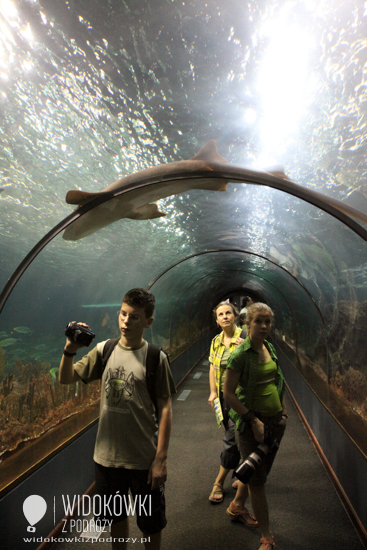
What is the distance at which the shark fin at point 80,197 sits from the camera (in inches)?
88.4

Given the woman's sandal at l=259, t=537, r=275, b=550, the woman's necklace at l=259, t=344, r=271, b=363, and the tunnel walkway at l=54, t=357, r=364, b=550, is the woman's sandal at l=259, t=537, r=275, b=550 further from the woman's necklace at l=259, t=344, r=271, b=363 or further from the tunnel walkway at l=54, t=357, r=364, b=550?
the woman's necklace at l=259, t=344, r=271, b=363

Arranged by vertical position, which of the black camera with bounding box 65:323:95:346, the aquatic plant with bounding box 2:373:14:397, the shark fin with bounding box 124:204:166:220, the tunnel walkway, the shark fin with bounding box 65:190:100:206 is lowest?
the tunnel walkway

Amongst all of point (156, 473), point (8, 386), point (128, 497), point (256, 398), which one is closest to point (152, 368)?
point (156, 473)

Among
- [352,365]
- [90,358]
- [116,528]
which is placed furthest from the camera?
[352,365]

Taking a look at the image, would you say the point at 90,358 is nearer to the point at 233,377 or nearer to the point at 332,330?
the point at 233,377

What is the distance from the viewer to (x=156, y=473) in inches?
75.5

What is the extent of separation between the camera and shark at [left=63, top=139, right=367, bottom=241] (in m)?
2.15

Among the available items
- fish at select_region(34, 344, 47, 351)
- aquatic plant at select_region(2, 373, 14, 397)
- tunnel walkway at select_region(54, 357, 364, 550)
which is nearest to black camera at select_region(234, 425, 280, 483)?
tunnel walkway at select_region(54, 357, 364, 550)

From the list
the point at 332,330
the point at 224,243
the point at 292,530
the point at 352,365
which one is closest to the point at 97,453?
the point at 292,530

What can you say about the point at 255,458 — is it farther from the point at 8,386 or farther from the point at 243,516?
the point at 8,386

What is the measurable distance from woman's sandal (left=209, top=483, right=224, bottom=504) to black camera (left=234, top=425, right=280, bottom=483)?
127 centimetres

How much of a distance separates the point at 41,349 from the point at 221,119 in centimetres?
1885

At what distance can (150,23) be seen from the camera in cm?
225

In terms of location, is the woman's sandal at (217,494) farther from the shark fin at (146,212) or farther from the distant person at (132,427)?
the shark fin at (146,212)
